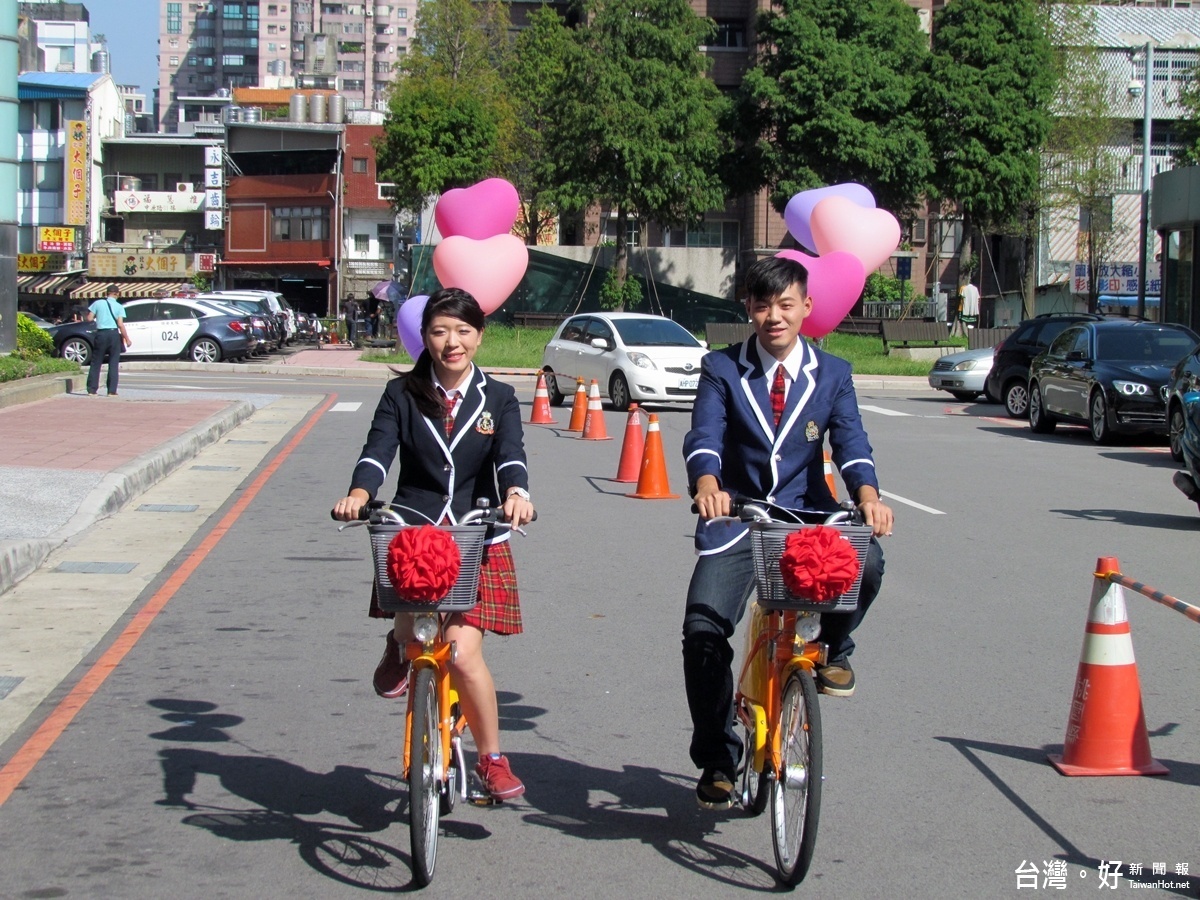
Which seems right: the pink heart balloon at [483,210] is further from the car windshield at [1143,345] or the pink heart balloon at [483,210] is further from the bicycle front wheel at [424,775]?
the car windshield at [1143,345]

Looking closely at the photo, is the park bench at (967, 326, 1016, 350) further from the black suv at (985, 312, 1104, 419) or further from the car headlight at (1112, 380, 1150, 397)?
the car headlight at (1112, 380, 1150, 397)

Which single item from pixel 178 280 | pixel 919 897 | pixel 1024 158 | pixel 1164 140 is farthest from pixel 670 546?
pixel 178 280

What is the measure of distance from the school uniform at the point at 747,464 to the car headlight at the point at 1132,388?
1502cm

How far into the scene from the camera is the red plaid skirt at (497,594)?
463 centimetres

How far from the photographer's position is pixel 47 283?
69812mm

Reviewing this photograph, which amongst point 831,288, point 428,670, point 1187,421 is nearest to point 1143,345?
point 1187,421

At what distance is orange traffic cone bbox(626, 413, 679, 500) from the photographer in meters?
13.3

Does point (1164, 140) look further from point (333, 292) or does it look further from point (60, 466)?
point (60, 466)

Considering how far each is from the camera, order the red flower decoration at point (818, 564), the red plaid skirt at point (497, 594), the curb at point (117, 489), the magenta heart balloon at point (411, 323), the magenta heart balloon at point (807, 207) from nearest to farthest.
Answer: the red flower decoration at point (818, 564) → the red plaid skirt at point (497, 594) → the magenta heart balloon at point (411, 323) → the magenta heart balloon at point (807, 207) → the curb at point (117, 489)

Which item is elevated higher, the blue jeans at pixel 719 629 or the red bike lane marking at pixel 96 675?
the blue jeans at pixel 719 629

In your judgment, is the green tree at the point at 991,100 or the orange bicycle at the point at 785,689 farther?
the green tree at the point at 991,100

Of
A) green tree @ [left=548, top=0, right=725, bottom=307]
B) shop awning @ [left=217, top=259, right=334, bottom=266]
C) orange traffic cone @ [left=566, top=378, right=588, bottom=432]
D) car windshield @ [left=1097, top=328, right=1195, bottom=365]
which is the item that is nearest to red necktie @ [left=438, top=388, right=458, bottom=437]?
orange traffic cone @ [left=566, top=378, right=588, bottom=432]

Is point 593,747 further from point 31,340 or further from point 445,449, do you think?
point 31,340

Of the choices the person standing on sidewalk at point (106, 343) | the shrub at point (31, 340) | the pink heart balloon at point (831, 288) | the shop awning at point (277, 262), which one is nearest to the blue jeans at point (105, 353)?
the person standing on sidewalk at point (106, 343)
